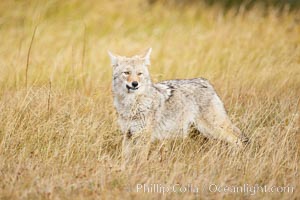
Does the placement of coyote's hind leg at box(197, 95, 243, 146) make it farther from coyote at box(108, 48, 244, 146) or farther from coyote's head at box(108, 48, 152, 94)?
coyote's head at box(108, 48, 152, 94)

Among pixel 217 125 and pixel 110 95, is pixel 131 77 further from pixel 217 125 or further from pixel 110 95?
pixel 110 95

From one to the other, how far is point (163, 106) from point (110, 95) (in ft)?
3.93

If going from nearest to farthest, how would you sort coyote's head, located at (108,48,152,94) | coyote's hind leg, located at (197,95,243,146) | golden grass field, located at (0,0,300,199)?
golden grass field, located at (0,0,300,199) → coyote's head, located at (108,48,152,94) → coyote's hind leg, located at (197,95,243,146)

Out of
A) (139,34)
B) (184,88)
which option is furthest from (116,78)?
(139,34)

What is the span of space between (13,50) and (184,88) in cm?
430

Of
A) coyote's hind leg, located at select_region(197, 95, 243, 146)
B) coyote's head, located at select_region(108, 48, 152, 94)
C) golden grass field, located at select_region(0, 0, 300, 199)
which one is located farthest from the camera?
coyote's hind leg, located at select_region(197, 95, 243, 146)

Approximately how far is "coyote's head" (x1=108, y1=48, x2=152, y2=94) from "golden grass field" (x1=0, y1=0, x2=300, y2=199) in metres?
0.47

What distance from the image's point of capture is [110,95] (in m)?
7.51

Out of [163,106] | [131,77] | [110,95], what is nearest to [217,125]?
[163,106]

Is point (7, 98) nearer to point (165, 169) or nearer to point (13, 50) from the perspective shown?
point (165, 169)

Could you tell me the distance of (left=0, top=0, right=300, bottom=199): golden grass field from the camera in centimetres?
514

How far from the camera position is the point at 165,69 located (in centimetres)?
945

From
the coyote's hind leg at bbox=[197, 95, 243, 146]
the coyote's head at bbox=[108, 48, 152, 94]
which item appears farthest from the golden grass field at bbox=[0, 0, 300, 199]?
the coyote's head at bbox=[108, 48, 152, 94]

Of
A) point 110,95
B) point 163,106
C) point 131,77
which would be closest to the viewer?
point 131,77
